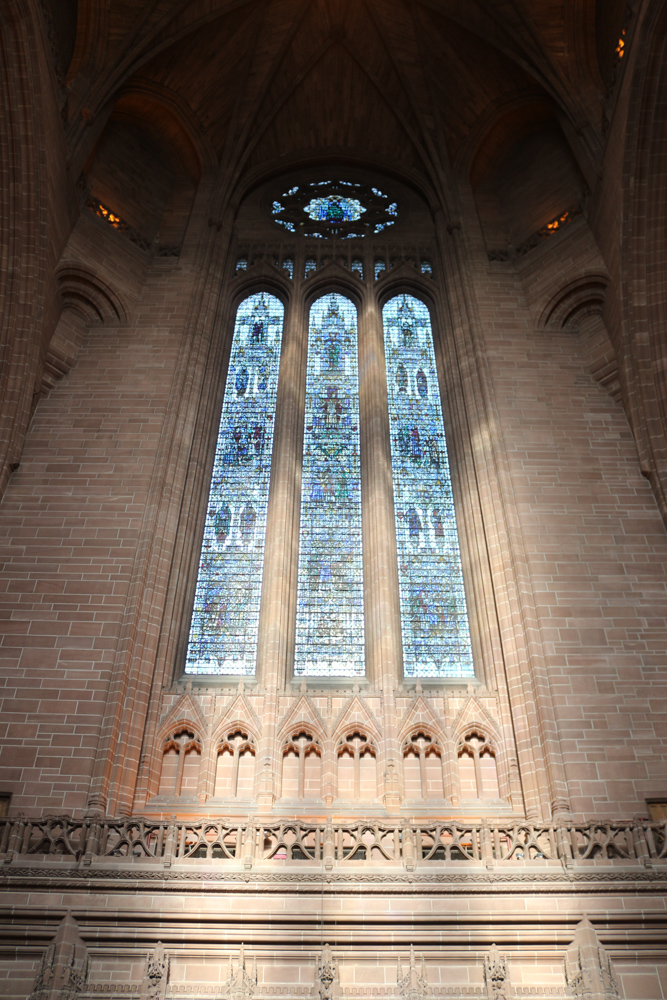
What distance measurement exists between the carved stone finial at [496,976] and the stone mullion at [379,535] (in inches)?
81.0

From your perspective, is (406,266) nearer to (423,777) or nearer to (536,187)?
(536,187)

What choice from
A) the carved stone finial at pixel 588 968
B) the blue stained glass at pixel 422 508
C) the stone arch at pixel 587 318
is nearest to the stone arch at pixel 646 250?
the stone arch at pixel 587 318

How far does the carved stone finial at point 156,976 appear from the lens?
7910 mm

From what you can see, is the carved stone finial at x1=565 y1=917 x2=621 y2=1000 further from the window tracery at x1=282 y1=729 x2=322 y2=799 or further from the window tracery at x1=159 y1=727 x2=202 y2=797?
the window tracery at x1=159 y1=727 x2=202 y2=797

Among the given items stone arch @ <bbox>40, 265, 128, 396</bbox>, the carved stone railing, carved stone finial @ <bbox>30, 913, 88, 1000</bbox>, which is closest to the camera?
carved stone finial @ <bbox>30, 913, 88, 1000</bbox>

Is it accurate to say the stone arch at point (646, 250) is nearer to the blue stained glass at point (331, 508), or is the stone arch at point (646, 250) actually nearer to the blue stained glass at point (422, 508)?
the blue stained glass at point (422, 508)

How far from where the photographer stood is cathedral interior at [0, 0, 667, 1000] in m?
8.39

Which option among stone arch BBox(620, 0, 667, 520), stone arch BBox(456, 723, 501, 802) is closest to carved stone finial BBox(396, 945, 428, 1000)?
stone arch BBox(456, 723, 501, 802)

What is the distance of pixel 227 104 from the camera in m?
17.8

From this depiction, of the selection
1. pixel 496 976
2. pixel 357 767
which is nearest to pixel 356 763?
pixel 357 767

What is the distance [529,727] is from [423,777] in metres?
1.33

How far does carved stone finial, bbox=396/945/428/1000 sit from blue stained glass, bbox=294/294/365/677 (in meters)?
3.90

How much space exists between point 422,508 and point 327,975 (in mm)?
6679

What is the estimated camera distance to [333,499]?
13188 mm
